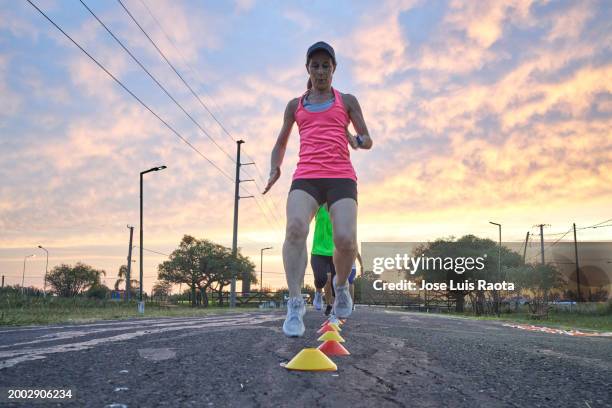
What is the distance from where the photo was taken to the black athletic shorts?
4.37 m

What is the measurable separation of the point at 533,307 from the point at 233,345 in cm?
2697

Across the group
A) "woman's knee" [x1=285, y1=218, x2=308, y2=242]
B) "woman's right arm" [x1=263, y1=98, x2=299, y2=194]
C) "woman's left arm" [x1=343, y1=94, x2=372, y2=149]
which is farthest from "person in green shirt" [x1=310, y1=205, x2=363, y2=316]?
"woman's knee" [x1=285, y1=218, x2=308, y2=242]

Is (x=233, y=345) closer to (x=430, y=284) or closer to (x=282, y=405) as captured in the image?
(x=282, y=405)

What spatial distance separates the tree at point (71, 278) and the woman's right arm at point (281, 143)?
10637 cm

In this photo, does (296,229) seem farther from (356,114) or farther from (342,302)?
(342,302)

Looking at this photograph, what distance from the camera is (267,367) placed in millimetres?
3016

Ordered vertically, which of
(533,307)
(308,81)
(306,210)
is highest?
(308,81)

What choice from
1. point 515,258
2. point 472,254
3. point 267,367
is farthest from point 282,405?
point 515,258

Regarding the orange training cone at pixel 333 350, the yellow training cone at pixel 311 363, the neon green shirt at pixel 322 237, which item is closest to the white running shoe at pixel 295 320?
the orange training cone at pixel 333 350

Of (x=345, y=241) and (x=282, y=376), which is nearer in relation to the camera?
(x=282, y=376)

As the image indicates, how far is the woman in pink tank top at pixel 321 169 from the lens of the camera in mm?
Result: 4309

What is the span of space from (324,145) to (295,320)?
153 centimetres

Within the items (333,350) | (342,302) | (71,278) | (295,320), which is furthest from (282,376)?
(71,278)

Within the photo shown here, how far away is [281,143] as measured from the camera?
4.87 m
